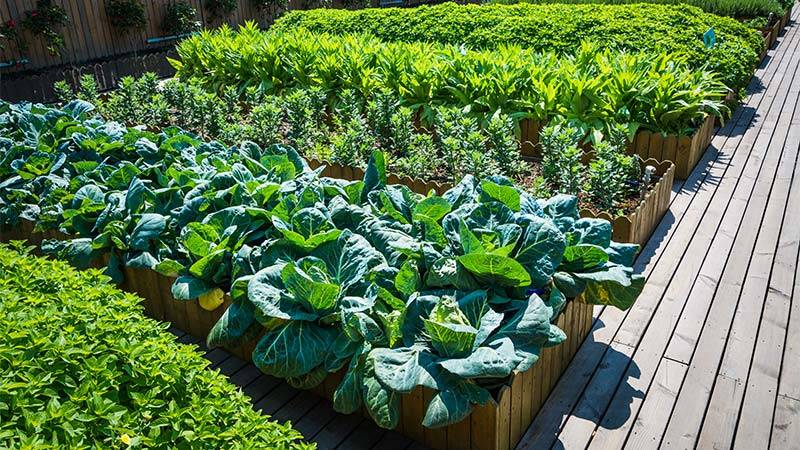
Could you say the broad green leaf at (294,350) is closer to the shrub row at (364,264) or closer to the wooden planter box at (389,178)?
the shrub row at (364,264)

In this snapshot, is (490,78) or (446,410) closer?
(446,410)

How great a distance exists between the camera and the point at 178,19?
44.4 ft

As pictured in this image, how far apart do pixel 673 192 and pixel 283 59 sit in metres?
4.79

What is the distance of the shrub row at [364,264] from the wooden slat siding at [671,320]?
1.47ft

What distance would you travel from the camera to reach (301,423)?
2.81 m

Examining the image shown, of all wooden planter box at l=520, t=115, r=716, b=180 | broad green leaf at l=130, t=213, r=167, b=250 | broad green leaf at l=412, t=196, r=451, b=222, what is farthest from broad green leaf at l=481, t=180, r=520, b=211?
wooden planter box at l=520, t=115, r=716, b=180

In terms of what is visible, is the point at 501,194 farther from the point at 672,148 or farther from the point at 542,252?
the point at 672,148

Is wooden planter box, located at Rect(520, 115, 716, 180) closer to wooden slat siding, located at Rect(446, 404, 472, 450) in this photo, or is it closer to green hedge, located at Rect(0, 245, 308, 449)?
wooden slat siding, located at Rect(446, 404, 472, 450)

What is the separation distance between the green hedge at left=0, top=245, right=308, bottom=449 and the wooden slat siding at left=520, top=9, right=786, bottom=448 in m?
1.35

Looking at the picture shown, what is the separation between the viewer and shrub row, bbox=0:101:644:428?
247 centimetres

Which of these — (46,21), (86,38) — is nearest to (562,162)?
(46,21)

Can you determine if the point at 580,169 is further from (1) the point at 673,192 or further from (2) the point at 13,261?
(2) the point at 13,261

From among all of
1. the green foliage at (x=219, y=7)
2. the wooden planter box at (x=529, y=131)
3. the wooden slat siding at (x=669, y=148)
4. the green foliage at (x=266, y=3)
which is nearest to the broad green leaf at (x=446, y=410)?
the wooden planter box at (x=529, y=131)

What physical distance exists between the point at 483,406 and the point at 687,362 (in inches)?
52.3
